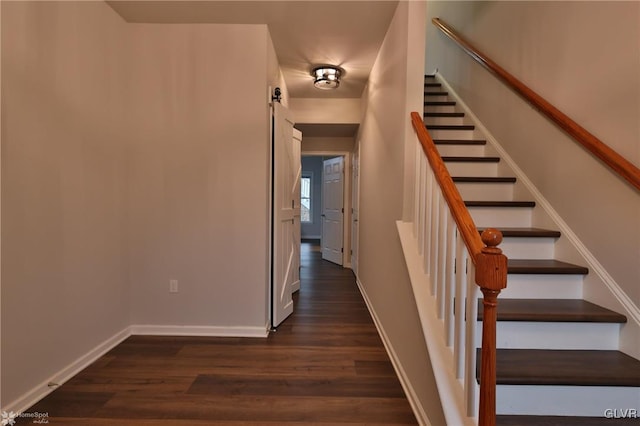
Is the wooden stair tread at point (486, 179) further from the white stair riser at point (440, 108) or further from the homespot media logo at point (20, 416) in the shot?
the homespot media logo at point (20, 416)

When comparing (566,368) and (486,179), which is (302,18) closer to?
(486,179)

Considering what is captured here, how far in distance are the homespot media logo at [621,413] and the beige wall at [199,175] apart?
221 cm

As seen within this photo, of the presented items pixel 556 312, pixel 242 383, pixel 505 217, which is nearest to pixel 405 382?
pixel 556 312

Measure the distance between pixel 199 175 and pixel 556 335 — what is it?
2.69m

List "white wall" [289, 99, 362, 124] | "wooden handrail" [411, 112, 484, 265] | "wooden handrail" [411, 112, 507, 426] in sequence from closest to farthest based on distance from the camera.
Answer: "wooden handrail" [411, 112, 507, 426], "wooden handrail" [411, 112, 484, 265], "white wall" [289, 99, 362, 124]

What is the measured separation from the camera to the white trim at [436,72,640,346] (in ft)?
4.85

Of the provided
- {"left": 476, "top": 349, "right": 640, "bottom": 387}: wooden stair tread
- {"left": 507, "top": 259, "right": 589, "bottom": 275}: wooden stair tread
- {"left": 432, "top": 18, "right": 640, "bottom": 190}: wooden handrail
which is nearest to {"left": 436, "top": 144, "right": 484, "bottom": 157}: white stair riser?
{"left": 432, "top": 18, "right": 640, "bottom": 190}: wooden handrail

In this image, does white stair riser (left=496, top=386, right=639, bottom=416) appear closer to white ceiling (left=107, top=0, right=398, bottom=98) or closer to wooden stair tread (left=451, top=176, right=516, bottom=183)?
wooden stair tread (left=451, top=176, right=516, bottom=183)

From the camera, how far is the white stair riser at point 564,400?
4.17ft

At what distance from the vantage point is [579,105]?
183cm

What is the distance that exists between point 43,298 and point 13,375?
41 cm

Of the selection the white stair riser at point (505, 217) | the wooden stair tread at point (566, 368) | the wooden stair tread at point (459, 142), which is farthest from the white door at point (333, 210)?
the wooden stair tread at point (566, 368)

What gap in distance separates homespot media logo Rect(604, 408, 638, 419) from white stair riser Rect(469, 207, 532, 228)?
116cm

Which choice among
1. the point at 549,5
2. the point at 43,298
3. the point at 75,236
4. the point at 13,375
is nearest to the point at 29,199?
the point at 75,236
